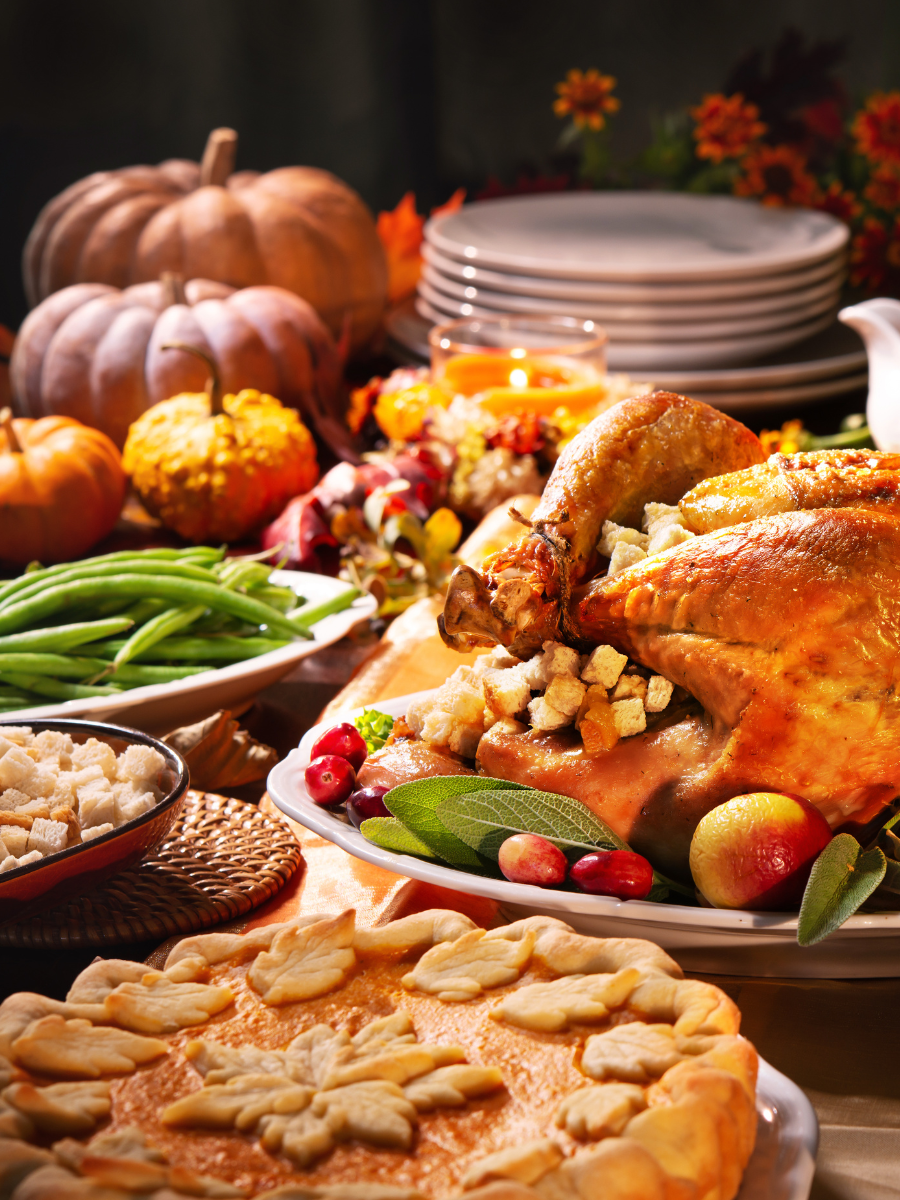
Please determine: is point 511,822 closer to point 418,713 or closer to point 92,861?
point 418,713

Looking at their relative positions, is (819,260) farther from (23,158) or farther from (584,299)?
(23,158)

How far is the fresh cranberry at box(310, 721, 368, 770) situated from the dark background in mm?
3400

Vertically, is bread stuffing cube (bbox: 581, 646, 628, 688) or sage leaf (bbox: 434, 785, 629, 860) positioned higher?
bread stuffing cube (bbox: 581, 646, 628, 688)

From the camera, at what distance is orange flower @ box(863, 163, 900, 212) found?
368 cm

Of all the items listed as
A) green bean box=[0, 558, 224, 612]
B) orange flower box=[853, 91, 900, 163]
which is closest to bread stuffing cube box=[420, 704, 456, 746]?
green bean box=[0, 558, 224, 612]

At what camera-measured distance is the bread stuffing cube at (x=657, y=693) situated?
117 centimetres

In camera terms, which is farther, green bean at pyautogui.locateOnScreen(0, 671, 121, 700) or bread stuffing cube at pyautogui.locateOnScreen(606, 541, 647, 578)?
green bean at pyautogui.locateOnScreen(0, 671, 121, 700)

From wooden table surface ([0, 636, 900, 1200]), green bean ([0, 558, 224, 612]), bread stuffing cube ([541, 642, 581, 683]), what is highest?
bread stuffing cube ([541, 642, 581, 683])

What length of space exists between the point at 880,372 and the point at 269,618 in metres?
1.03

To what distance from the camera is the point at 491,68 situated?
440cm

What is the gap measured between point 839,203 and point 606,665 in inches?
123

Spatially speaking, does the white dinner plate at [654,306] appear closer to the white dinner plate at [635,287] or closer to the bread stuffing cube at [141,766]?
the white dinner plate at [635,287]

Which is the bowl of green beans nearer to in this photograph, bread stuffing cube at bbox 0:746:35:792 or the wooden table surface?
bread stuffing cube at bbox 0:746:35:792

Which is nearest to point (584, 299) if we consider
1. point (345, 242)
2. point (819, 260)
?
point (819, 260)
